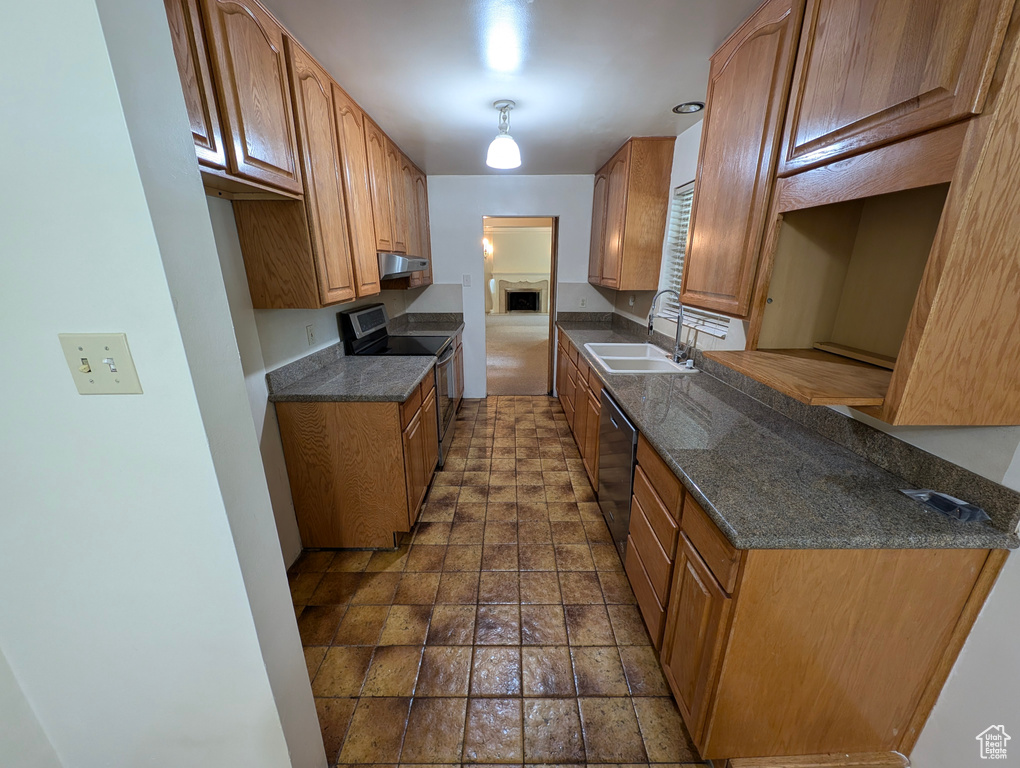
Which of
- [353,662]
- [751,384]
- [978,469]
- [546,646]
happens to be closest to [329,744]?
[353,662]

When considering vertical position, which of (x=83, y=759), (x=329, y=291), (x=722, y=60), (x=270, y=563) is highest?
(x=722, y=60)

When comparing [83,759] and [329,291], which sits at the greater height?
[329,291]

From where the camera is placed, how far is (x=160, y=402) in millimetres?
691

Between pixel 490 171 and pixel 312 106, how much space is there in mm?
2343

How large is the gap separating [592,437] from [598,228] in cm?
Result: 211

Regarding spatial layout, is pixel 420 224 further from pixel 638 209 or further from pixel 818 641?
pixel 818 641

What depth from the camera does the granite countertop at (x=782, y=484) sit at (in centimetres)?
88

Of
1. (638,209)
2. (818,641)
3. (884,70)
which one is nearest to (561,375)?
(638,209)

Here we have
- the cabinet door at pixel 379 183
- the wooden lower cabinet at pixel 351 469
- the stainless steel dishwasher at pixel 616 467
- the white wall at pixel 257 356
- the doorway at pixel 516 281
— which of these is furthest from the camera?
the doorway at pixel 516 281

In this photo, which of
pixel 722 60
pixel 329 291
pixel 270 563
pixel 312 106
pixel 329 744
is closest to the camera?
pixel 270 563

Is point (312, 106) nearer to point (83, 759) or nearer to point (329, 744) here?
point (83, 759)

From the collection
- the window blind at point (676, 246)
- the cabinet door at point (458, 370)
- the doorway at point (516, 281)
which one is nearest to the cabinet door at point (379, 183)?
the cabinet door at point (458, 370)

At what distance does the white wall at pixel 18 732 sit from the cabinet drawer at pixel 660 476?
1.77 meters

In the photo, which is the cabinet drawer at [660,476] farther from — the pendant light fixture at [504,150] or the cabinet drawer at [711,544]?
the pendant light fixture at [504,150]
